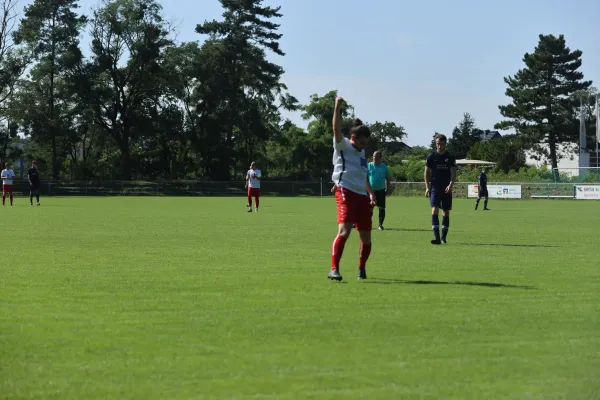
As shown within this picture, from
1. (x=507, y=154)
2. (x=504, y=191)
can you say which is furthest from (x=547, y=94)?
(x=504, y=191)

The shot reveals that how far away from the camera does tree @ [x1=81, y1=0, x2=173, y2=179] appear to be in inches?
3088

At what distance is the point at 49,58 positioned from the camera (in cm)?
7688

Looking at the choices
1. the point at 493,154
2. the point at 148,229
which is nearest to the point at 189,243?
the point at 148,229

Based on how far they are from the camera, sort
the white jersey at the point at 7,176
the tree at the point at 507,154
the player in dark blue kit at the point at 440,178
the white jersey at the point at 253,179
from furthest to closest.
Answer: the tree at the point at 507,154 < the white jersey at the point at 7,176 < the white jersey at the point at 253,179 < the player in dark blue kit at the point at 440,178

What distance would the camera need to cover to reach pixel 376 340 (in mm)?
6551

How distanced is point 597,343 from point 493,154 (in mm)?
94800

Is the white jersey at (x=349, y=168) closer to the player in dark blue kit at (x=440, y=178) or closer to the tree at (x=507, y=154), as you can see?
the player in dark blue kit at (x=440, y=178)

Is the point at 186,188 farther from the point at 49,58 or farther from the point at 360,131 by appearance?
the point at 360,131

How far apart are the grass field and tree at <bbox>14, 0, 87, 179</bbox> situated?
213 ft

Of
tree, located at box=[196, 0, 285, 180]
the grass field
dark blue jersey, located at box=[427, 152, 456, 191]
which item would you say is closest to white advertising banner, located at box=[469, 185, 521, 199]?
tree, located at box=[196, 0, 285, 180]

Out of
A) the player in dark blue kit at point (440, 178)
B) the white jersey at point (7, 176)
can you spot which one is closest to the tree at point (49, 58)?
the white jersey at point (7, 176)

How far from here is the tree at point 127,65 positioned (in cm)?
7844

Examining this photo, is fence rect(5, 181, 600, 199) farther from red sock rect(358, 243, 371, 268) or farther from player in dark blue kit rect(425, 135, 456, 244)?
red sock rect(358, 243, 371, 268)

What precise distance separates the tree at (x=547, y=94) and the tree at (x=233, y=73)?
2500 cm
